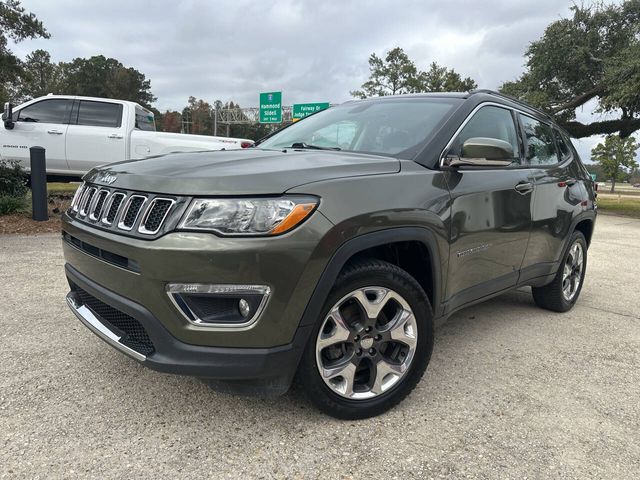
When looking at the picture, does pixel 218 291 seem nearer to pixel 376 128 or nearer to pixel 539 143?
pixel 376 128

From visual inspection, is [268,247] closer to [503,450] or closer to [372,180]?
[372,180]

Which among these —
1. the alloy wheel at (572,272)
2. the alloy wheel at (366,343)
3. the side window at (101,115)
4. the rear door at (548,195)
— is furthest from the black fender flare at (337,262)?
the side window at (101,115)

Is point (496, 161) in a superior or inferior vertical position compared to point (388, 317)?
superior

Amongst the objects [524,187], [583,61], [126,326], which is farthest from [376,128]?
[583,61]

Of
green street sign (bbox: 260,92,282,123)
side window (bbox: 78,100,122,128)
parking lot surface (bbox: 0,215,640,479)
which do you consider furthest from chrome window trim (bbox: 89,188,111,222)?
green street sign (bbox: 260,92,282,123)

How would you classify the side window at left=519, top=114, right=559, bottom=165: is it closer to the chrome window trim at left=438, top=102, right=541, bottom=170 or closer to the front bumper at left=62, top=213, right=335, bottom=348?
the chrome window trim at left=438, top=102, right=541, bottom=170

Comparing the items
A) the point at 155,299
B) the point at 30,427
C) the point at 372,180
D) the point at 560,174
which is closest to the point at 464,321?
the point at 560,174

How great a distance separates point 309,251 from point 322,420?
92 cm

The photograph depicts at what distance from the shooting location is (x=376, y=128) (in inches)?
128

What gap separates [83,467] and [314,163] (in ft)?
5.44

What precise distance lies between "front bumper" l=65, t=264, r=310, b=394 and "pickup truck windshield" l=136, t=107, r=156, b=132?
8.29m

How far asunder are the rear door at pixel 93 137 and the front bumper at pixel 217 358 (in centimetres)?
779

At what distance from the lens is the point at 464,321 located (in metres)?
4.09

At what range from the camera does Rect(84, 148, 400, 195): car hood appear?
6.81ft
